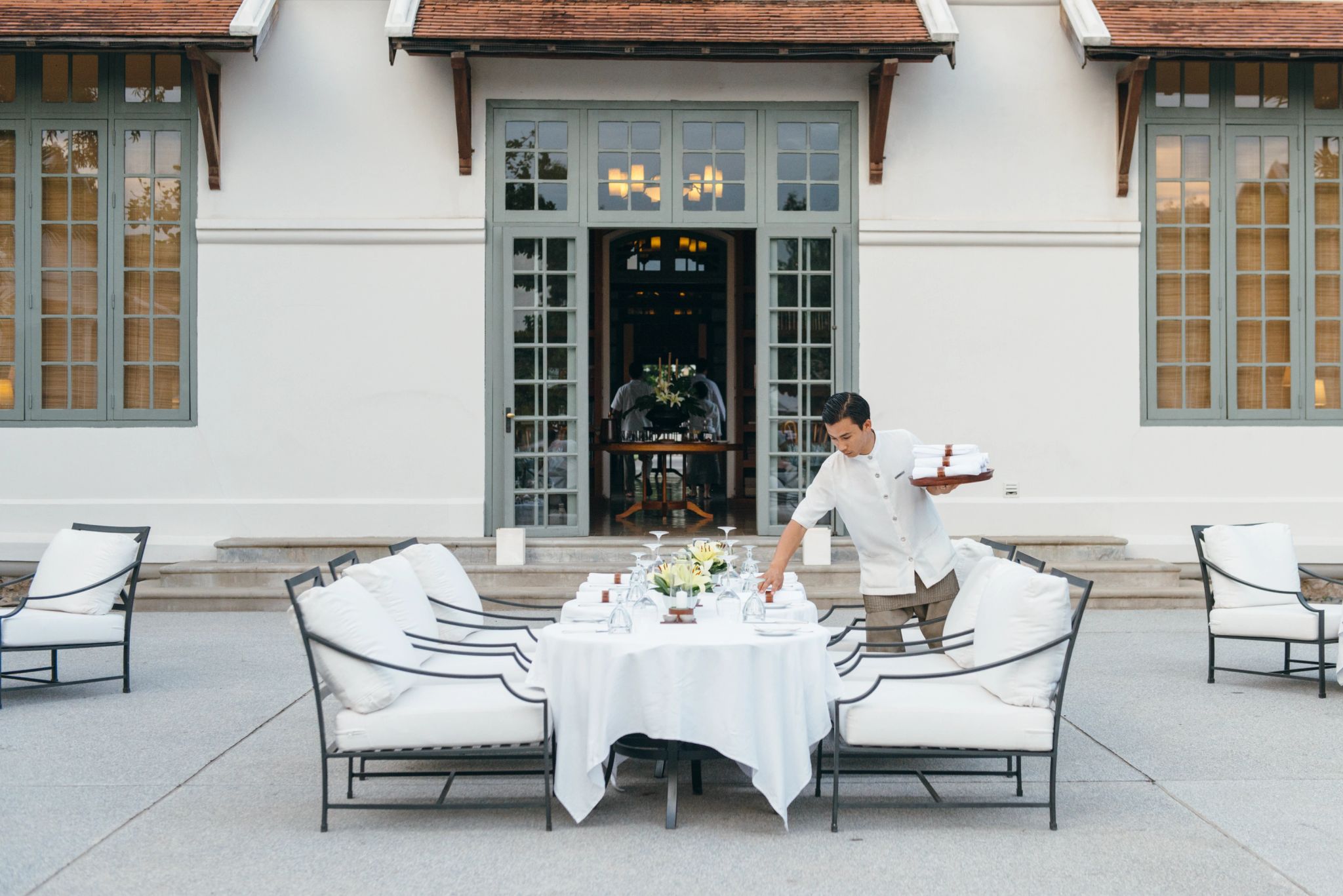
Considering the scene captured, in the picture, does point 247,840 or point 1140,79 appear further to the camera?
point 1140,79

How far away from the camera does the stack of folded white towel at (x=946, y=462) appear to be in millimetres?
5586

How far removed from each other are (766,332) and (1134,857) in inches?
280

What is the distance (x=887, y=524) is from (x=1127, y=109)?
20.9ft

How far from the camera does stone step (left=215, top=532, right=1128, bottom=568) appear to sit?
33.9ft

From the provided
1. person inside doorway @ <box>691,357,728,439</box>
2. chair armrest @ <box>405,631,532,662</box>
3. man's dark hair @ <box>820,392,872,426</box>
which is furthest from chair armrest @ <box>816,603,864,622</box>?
person inside doorway @ <box>691,357,728,439</box>

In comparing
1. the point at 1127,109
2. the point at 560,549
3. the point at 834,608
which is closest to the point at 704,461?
the point at 560,549

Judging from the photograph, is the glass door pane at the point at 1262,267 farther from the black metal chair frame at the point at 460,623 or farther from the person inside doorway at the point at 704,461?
the black metal chair frame at the point at 460,623

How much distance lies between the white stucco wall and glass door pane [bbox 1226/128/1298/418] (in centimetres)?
46

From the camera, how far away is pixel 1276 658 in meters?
7.84

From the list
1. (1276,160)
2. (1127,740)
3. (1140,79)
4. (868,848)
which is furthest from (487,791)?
(1276,160)

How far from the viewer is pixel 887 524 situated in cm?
574

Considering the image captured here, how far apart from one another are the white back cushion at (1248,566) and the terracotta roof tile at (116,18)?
8176 millimetres

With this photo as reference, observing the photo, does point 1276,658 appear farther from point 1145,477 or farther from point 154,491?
point 154,491

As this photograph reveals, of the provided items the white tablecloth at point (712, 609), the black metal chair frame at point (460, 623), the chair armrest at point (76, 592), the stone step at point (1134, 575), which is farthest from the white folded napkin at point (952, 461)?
the stone step at point (1134, 575)
